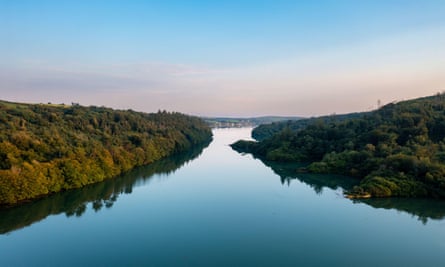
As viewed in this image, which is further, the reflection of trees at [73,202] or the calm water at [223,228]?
the reflection of trees at [73,202]

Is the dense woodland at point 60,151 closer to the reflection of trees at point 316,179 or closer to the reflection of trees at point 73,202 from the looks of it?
the reflection of trees at point 73,202

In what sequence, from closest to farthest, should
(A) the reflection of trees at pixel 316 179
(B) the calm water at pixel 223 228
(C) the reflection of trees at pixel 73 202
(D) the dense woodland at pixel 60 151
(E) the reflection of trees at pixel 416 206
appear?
(B) the calm water at pixel 223 228 < (C) the reflection of trees at pixel 73 202 < (E) the reflection of trees at pixel 416 206 < (D) the dense woodland at pixel 60 151 < (A) the reflection of trees at pixel 316 179

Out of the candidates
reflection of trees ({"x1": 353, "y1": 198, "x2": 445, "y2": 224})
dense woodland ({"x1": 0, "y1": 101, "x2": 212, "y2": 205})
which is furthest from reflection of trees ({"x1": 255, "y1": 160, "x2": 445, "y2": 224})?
dense woodland ({"x1": 0, "y1": 101, "x2": 212, "y2": 205})

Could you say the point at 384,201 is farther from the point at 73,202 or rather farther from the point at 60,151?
the point at 60,151

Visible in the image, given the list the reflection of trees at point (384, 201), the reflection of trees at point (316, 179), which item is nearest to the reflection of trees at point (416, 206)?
the reflection of trees at point (384, 201)

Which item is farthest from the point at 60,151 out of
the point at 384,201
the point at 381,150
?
the point at 381,150

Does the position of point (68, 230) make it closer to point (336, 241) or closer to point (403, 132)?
point (336, 241)

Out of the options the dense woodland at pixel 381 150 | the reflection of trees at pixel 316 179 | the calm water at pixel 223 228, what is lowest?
the calm water at pixel 223 228

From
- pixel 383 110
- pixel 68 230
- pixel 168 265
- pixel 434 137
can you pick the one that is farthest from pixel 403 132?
pixel 68 230
